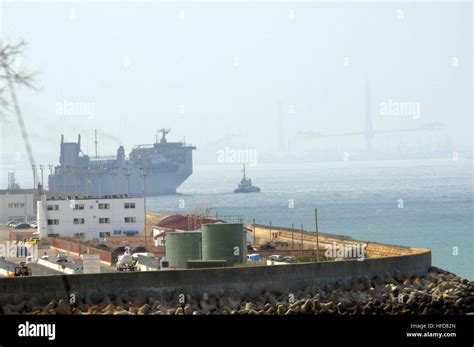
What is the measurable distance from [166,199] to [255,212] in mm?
60307

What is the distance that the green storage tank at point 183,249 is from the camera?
123ft

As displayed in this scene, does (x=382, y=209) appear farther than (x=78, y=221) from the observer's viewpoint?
Yes

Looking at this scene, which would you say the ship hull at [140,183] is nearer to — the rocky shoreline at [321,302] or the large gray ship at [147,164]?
the large gray ship at [147,164]

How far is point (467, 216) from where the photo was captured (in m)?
114

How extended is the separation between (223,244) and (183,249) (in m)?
1.63

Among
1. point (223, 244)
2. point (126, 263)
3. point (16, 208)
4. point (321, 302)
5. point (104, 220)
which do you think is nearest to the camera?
point (321, 302)

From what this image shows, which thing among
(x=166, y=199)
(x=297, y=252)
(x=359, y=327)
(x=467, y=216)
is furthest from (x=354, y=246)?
(x=166, y=199)

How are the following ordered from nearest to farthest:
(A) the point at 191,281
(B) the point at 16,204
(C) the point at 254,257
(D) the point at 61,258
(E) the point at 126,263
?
(A) the point at 191,281
(E) the point at 126,263
(C) the point at 254,257
(D) the point at 61,258
(B) the point at 16,204

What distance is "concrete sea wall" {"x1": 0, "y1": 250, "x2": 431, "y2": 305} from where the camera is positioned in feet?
93.6

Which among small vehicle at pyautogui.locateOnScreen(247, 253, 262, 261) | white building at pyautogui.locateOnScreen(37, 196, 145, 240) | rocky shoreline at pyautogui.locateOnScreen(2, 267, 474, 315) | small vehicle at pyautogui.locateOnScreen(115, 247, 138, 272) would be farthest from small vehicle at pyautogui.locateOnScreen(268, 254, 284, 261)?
white building at pyautogui.locateOnScreen(37, 196, 145, 240)

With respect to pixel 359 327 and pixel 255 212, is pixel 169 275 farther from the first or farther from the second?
pixel 255 212

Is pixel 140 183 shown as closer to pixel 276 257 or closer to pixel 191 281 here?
pixel 276 257

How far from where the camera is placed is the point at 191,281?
30891 mm

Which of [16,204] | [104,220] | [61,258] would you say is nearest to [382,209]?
[16,204]
